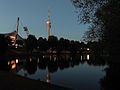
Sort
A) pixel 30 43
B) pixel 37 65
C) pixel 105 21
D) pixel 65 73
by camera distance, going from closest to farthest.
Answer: pixel 105 21 < pixel 65 73 < pixel 37 65 < pixel 30 43

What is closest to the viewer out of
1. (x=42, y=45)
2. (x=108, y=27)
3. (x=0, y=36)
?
(x=108, y=27)

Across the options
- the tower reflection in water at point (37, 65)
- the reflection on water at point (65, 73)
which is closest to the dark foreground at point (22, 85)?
the reflection on water at point (65, 73)

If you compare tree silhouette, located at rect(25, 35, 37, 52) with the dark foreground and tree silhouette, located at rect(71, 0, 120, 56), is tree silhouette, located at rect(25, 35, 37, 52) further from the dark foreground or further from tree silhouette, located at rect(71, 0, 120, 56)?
tree silhouette, located at rect(71, 0, 120, 56)

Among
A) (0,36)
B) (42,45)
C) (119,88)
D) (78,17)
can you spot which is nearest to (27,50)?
(42,45)

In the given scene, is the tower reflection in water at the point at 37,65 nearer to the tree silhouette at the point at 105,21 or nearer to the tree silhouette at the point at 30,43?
the tree silhouette at the point at 105,21

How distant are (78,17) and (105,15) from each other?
3.41m

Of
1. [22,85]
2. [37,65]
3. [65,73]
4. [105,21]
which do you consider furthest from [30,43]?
[105,21]

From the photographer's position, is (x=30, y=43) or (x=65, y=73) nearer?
(x=65, y=73)

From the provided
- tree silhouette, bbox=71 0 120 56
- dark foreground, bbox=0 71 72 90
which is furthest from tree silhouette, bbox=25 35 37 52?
tree silhouette, bbox=71 0 120 56

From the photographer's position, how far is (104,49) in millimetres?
16312

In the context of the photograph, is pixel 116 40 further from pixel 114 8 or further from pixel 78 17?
pixel 78 17

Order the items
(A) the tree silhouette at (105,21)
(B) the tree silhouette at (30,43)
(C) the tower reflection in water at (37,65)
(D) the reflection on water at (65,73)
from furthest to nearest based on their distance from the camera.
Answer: (B) the tree silhouette at (30,43) → (C) the tower reflection in water at (37,65) → (D) the reflection on water at (65,73) → (A) the tree silhouette at (105,21)

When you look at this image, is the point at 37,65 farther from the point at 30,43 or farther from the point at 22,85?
the point at 30,43

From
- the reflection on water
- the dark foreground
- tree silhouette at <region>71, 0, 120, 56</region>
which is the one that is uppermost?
tree silhouette at <region>71, 0, 120, 56</region>
